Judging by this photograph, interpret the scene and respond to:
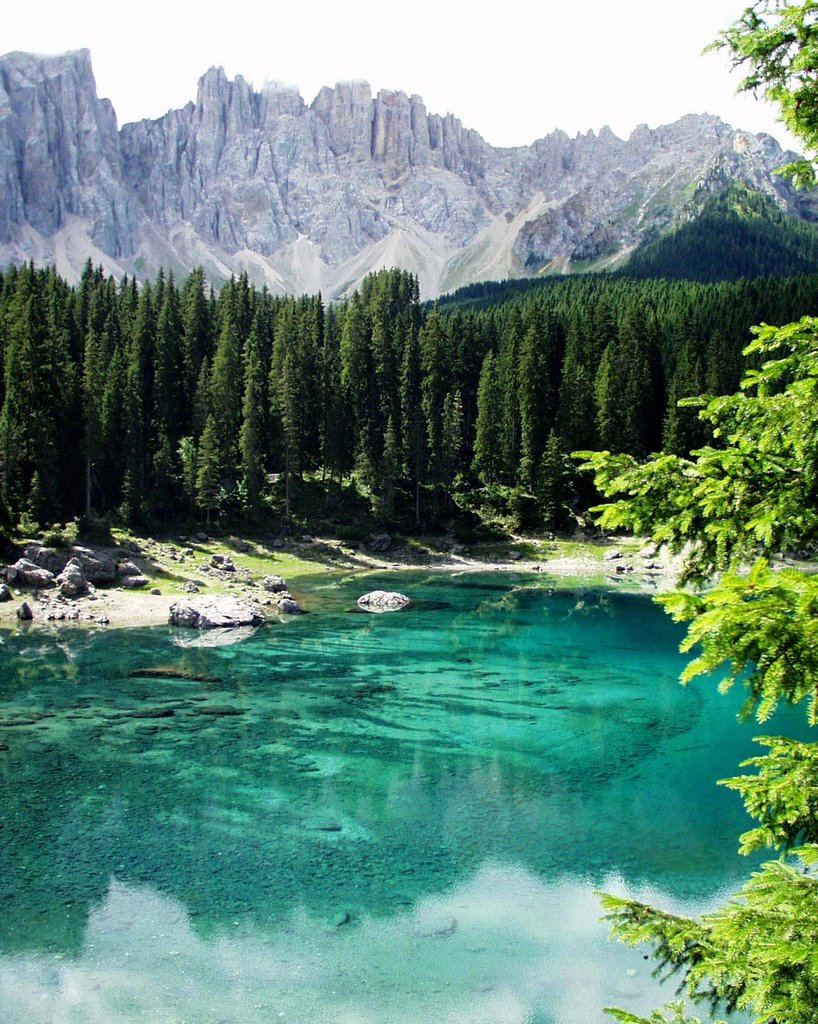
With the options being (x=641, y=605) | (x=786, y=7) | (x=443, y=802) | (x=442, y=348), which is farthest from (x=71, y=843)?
(x=442, y=348)

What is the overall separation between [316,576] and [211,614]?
760 inches

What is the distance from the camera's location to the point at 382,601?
52.6m

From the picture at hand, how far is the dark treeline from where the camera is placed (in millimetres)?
72438

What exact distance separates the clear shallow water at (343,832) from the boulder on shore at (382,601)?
13.1m

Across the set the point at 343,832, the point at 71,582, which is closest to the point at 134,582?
the point at 71,582

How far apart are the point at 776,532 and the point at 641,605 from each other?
5075cm

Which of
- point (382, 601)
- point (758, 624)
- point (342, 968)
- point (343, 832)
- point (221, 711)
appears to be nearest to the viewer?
point (758, 624)

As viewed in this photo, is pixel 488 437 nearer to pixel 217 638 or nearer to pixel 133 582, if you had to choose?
pixel 133 582

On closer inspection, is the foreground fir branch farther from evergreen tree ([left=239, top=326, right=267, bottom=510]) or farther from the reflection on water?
evergreen tree ([left=239, top=326, right=267, bottom=510])

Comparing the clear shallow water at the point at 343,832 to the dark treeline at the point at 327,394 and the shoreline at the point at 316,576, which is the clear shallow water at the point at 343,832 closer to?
the shoreline at the point at 316,576

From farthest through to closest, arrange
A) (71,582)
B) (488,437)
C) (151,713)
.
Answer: (488,437) < (71,582) < (151,713)

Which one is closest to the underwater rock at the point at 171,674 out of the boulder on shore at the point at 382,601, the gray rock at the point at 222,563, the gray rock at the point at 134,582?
the boulder on shore at the point at 382,601

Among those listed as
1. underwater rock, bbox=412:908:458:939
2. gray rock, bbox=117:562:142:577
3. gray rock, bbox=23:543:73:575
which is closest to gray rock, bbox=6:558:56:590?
gray rock, bbox=23:543:73:575

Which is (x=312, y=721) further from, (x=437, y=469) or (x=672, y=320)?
(x=672, y=320)
